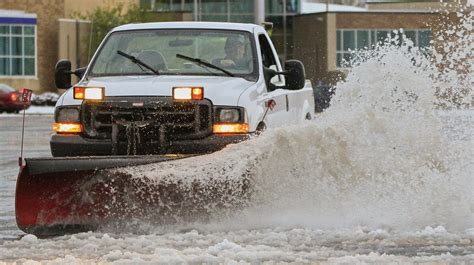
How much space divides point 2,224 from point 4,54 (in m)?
57.5

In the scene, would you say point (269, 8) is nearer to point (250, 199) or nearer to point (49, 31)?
point (49, 31)

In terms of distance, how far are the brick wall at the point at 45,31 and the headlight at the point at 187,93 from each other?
5770 centimetres

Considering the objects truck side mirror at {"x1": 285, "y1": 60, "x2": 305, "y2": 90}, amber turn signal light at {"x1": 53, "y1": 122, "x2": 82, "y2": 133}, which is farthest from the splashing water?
amber turn signal light at {"x1": 53, "y1": 122, "x2": 82, "y2": 133}

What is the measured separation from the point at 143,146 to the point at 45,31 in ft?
192

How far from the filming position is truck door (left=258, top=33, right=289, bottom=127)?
12.4 m

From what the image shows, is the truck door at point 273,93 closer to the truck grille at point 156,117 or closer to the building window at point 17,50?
the truck grille at point 156,117

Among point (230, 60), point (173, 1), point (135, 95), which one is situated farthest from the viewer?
point (173, 1)

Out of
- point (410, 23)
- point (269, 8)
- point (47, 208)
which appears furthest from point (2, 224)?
point (269, 8)

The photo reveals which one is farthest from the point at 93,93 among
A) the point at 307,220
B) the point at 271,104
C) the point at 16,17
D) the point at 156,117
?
the point at 16,17

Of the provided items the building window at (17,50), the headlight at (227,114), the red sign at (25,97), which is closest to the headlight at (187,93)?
the headlight at (227,114)

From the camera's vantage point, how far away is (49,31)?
6944 cm

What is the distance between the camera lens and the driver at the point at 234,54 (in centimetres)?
1266

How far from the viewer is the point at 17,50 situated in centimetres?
6894

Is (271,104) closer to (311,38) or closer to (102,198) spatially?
(102,198)
